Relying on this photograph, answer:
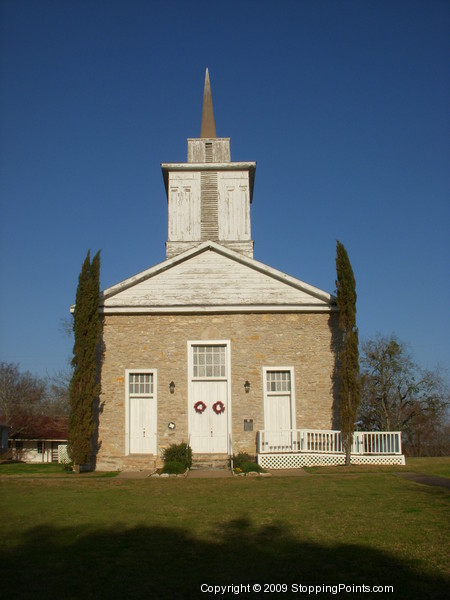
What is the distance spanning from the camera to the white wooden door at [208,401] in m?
18.0

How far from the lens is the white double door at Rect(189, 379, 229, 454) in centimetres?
1802

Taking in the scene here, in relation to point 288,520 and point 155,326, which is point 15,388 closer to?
point 155,326

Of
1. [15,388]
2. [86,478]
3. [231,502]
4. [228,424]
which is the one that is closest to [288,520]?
[231,502]

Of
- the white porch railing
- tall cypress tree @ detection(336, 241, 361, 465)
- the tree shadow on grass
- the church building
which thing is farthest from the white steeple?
the tree shadow on grass

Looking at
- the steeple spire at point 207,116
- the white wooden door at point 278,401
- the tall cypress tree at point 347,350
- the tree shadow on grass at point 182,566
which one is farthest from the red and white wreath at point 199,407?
the steeple spire at point 207,116

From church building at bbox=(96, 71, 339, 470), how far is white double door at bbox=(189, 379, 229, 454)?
0.03 m

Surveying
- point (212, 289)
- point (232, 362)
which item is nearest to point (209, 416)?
point (232, 362)

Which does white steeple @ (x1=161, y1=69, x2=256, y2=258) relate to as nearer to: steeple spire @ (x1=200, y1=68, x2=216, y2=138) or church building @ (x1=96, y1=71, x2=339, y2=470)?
steeple spire @ (x1=200, y1=68, x2=216, y2=138)

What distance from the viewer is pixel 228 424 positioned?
1806 centimetres

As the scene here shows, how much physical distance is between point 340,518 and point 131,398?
34.9 feet

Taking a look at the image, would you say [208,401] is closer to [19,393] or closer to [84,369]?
[84,369]

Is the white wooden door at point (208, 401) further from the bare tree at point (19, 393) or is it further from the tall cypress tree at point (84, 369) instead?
the bare tree at point (19, 393)

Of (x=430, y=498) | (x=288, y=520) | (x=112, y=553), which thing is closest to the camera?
(x=112, y=553)

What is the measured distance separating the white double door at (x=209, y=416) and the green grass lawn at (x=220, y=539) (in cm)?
543
